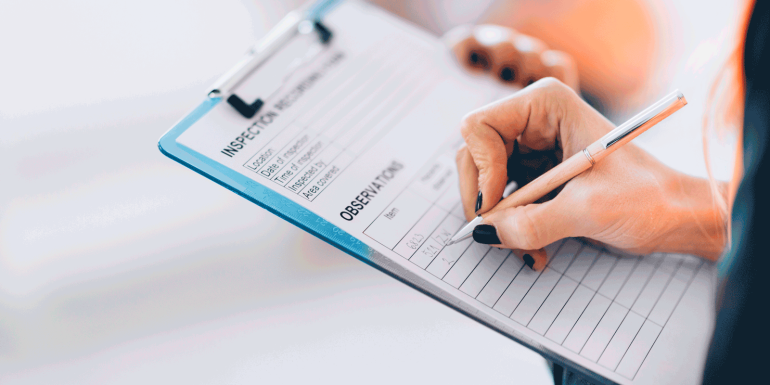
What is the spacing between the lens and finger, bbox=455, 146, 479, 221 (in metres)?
0.52

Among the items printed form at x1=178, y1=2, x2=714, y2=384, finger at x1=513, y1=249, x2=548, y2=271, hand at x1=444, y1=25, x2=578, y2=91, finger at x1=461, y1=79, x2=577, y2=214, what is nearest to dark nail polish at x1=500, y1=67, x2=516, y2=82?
hand at x1=444, y1=25, x2=578, y2=91

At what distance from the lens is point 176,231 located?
0.76m

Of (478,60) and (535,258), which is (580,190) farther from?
(478,60)

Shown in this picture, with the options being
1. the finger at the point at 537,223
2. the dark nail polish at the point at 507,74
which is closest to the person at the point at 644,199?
the finger at the point at 537,223

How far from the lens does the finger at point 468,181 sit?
0.52 m

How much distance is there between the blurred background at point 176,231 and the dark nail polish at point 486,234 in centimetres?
21

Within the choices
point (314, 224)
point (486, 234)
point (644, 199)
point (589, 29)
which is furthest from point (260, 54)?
point (589, 29)

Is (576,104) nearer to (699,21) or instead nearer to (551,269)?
(551,269)

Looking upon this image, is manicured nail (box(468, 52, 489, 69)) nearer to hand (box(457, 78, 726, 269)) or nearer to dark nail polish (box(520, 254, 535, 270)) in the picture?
hand (box(457, 78, 726, 269))

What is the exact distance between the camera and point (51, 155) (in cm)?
81

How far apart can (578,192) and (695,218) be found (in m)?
0.17

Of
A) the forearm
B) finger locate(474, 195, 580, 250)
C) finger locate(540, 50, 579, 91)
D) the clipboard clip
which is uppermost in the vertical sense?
the clipboard clip

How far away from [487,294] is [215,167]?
341mm

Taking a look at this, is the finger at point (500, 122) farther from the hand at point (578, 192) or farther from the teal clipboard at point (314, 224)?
the teal clipboard at point (314, 224)
